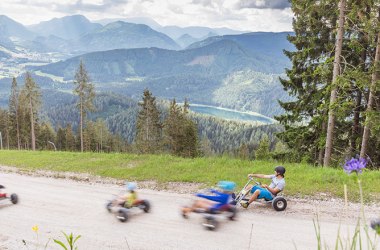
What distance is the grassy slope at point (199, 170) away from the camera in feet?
43.4

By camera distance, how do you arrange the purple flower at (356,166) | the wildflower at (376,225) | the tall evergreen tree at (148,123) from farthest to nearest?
the tall evergreen tree at (148,123), the purple flower at (356,166), the wildflower at (376,225)

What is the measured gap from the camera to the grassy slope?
43.4 ft

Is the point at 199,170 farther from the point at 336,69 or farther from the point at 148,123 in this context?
the point at 148,123

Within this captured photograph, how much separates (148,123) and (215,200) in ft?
170

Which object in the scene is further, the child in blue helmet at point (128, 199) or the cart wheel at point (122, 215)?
the child in blue helmet at point (128, 199)

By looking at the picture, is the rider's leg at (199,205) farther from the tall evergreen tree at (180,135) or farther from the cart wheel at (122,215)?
the tall evergreen tree at (180,135)

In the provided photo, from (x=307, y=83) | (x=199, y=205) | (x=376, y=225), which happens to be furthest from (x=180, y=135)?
(x=376, y=225)

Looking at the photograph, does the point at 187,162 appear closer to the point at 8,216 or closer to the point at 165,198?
the point at 165,198

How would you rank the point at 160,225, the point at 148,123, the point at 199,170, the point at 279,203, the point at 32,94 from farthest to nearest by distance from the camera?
the point at 148,123 → the point at 32,94 → the point at 199,170 → the point at 279,203 → the point at 160,225

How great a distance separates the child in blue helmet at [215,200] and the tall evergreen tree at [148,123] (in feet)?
158

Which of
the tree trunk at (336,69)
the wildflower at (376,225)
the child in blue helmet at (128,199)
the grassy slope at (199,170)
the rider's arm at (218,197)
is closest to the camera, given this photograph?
the wildflower at (376,225)

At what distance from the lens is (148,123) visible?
61.6 meters

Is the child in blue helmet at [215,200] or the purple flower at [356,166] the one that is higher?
the purple flower at [356,166]

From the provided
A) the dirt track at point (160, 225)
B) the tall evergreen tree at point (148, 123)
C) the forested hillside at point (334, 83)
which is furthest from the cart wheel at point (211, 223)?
the tall evergreen tree at point (148, 123)
